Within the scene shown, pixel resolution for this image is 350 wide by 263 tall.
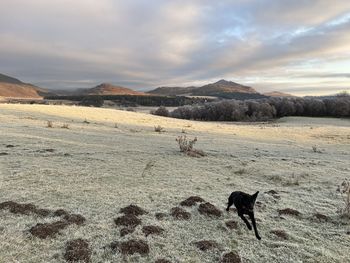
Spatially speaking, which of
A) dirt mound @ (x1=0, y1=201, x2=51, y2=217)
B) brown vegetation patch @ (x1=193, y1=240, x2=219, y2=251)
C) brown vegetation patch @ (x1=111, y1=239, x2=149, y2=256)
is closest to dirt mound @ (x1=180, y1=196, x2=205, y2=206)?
brown vegetation patch @ (x1=193, y1=240, x2=219, y2=251)

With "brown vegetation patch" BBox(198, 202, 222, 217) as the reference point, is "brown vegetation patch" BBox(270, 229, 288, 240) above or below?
below

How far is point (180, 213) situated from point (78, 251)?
12.2 ft

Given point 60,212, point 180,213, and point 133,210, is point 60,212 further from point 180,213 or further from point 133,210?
point 180,213

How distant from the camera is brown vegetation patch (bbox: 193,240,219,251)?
333 inches

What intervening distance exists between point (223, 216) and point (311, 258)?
302 cm

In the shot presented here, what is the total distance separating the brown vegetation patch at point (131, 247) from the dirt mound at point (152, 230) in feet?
1.98

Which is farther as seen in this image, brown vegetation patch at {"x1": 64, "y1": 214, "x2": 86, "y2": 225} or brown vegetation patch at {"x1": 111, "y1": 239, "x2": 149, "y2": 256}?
brown vegetation patch at {"x1": 64, "y1": 214, "x2": 86, "y2": 225}

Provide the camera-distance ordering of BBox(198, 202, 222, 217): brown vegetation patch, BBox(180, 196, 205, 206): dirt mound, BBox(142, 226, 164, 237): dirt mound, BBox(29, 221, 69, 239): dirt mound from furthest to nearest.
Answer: BBox(180, 196, 205, 206): dirt mound → BBox(198, 202, 222, 217): brown vegetation patch → BBox(142, 226, 164, 237): dirt mound → BBox(29, 221, 69, 239): dirt mound

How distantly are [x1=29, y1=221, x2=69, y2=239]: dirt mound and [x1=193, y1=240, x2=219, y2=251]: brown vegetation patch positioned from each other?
365 centimetres

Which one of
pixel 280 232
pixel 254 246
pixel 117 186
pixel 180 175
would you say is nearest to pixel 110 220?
pixel 117 186

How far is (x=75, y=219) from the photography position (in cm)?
947

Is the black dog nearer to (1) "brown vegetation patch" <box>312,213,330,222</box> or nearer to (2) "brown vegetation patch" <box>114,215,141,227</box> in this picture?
(2) "brown vegetation patch" <box>114,215,141,227</box>

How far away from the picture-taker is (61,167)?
49.8ft

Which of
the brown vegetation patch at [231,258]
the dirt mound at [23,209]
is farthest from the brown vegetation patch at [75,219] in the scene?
the brown vegetation patch at [231,258]
